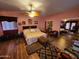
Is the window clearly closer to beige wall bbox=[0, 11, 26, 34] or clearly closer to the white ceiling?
beige wall bbox=[0, 11, 26, 34]

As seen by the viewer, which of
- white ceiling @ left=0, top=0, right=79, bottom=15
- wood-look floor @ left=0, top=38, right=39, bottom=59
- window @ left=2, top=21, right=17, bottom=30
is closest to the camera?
white ceiling @ left=0, top=0, right=79, bottom=15

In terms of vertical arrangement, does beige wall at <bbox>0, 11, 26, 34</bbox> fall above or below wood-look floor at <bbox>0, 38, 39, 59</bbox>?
above

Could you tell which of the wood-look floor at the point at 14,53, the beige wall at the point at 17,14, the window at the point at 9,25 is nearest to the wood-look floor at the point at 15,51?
the wood-look floor at the point at 14,53

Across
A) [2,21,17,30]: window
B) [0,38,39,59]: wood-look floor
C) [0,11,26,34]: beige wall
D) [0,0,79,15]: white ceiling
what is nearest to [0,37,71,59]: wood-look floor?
[0,38,39,59]: wood-look floor

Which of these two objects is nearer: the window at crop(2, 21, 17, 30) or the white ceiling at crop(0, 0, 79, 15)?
the white ceiling at crop(0, 0, 79, 15)

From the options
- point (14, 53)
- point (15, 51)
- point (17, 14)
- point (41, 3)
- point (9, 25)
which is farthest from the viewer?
point (17, 14)

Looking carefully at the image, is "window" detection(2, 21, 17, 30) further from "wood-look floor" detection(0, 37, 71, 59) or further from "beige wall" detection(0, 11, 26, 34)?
"wood-look floor" detection(0, 37, 71, 59)

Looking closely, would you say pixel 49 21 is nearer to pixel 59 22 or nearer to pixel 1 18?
pixel 59 22

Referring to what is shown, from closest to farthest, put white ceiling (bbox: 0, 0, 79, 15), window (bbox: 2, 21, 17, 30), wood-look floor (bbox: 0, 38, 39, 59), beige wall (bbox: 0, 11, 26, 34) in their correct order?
white ceiling (bbox: 0, 0, 79, 15)
wood-look floor (bbox: 0, 38, 39, 59)
beige wall (bbox: 0, 11, 26, 34)
window (bbox: 2, 21, 17, 30)

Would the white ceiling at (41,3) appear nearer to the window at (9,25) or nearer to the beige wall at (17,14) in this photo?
the beige wall at (17,14)

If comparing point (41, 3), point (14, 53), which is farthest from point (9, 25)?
point (41, 3)

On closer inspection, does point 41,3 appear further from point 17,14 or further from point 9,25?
point 9,25

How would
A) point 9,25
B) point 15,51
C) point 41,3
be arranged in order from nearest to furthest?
point 41,3 → point 15,51 → point 9,25

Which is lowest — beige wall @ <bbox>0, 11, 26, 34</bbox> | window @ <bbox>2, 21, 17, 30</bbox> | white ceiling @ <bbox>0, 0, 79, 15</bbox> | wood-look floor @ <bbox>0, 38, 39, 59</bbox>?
wood-look floor @ <bbox>0, 38, 39, 59</bbox>
